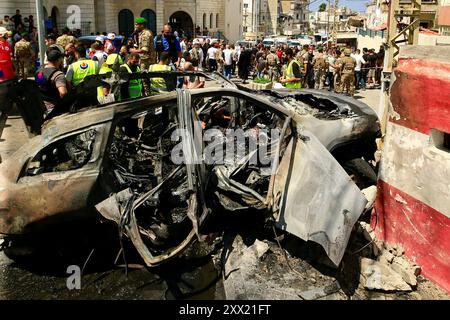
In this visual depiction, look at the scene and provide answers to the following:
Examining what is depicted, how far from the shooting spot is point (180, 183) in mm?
4344

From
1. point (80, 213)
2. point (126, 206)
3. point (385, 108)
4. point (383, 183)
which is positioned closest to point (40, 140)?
point (80, 213)

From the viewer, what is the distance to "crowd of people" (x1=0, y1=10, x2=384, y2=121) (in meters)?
6.68

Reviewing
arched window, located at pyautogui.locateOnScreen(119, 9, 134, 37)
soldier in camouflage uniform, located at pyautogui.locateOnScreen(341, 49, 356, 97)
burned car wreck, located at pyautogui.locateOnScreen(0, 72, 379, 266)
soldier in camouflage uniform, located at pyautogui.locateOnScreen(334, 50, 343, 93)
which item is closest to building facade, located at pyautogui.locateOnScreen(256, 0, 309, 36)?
arched window, located at pyautogui.locateOnScreen(119, 9, 134, 37)

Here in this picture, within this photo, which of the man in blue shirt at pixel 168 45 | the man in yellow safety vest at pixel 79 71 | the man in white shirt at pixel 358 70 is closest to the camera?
the man in yellow safety vest at pixel 79 71

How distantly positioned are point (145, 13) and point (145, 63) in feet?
110

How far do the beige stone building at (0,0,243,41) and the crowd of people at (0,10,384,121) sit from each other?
24.9ft

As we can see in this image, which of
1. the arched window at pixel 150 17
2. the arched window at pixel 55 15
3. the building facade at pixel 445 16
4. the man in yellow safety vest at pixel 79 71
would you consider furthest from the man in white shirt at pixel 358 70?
the arched window at pixel 150 17

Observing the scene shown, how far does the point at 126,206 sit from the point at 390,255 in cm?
269

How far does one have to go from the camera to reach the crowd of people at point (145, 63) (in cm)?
668

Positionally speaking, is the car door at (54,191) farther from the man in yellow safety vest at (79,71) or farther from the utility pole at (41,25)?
the utility pole at (41,25)

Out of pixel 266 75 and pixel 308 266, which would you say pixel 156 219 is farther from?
pixel 266 75

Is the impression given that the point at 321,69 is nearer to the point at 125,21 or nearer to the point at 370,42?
the point at 370,42

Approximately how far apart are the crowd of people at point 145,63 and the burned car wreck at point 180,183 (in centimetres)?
165

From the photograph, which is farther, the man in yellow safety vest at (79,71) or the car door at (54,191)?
the man in yellow safety vest at (79,71)
